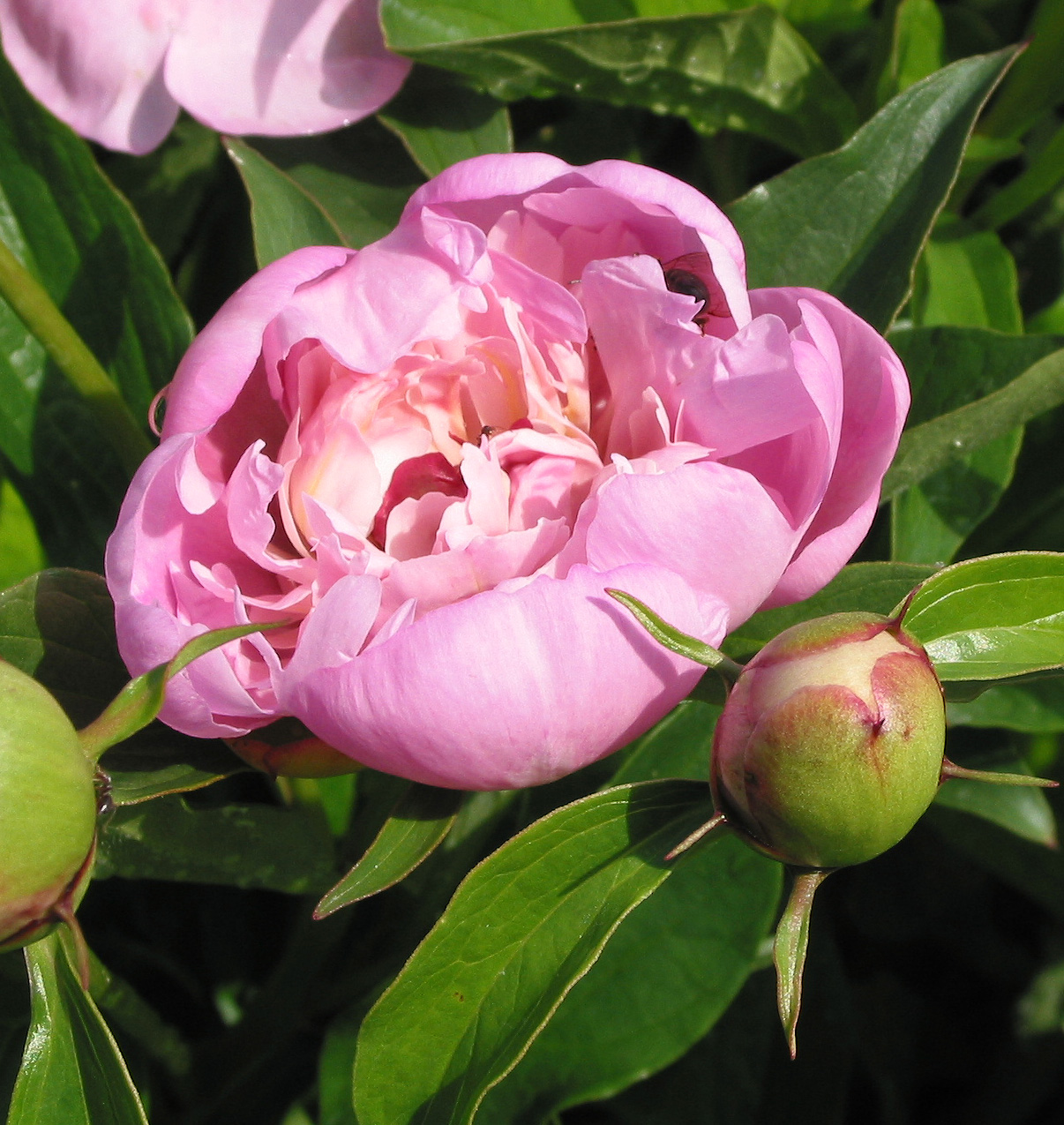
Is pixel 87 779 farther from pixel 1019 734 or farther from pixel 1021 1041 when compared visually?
pixel 1021 1041

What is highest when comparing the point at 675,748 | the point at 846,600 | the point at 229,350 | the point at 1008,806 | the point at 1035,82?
the point at 229,350

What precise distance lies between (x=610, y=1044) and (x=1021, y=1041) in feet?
1.46

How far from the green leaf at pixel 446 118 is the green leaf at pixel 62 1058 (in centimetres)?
53

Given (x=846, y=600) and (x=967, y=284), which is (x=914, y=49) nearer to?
(x=967, y=284)

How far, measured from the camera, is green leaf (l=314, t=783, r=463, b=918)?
52 centimetres

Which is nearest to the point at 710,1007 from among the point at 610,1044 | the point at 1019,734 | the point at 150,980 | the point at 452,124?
the point at 610,1044

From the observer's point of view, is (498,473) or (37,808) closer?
(37,808)

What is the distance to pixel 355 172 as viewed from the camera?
83cm

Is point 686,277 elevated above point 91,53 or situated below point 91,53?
below

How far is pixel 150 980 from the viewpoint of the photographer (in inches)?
37.8

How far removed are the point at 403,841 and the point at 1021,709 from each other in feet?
1.53

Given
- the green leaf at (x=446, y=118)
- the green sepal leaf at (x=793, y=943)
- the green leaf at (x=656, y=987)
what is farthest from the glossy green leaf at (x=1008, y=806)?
the green leaf at (x=446, y=118)

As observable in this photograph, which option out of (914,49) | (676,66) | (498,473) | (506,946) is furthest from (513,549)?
(914,49)

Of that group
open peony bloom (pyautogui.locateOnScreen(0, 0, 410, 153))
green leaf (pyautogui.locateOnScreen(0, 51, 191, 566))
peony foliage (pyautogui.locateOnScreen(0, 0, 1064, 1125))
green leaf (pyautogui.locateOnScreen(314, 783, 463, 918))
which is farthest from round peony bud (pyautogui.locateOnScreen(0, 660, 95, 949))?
open peony bloom (pyautogui.locateOnScreen(0, 0, 410, 153))
